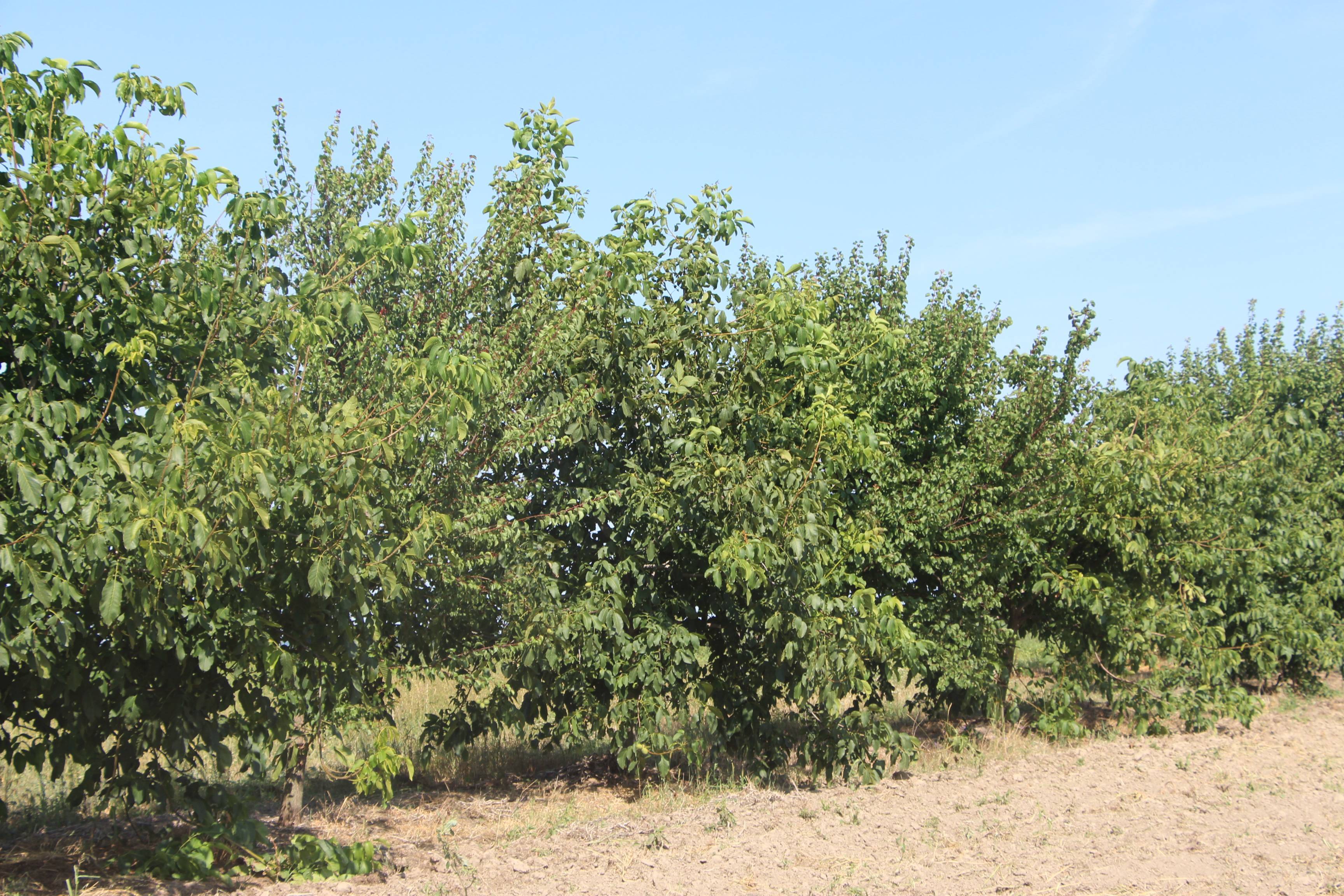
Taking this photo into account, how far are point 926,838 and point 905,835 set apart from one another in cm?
15

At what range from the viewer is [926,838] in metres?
6.69

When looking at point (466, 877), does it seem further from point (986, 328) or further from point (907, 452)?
point (986, 328)

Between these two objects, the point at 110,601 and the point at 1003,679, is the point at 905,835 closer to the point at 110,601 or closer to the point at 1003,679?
the point at 1003,679

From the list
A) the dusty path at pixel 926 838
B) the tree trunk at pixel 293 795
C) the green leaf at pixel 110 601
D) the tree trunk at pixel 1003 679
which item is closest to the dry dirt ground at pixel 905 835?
the dusty path at pixel 926 838

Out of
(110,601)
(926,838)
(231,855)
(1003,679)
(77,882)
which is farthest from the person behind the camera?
(1003,679)

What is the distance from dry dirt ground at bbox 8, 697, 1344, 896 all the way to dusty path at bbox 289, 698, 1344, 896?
16 millimetres

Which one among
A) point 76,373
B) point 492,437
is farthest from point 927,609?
point 76,373

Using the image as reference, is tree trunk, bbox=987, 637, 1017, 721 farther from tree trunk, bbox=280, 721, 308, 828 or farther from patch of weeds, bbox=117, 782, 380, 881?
patch of weeds, bbox=117, 782, 380, 881

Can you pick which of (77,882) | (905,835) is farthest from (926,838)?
(77,882)

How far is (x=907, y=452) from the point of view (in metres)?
9.48

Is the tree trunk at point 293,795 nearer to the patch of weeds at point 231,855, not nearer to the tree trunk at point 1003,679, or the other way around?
the patch of weeds at point 231,855

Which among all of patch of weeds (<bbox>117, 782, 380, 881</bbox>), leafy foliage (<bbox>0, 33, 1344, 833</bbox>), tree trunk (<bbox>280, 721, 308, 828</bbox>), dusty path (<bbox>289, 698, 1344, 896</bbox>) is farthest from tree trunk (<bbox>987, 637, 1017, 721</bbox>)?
patch of weeds (<bbox>117, 782, 380, 881</bbox>)

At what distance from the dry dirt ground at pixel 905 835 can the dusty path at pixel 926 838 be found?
0.05 feet

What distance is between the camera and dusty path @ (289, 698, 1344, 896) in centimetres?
577
